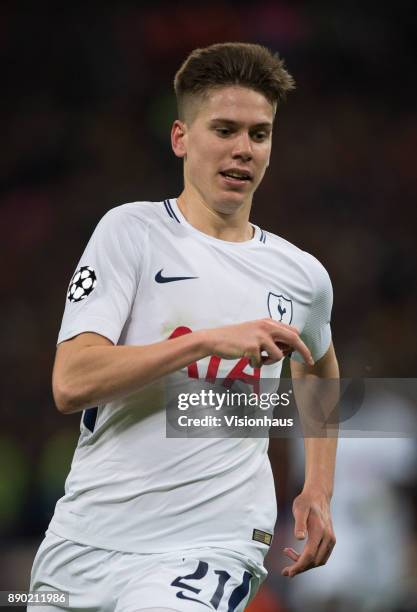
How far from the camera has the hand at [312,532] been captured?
3.15 m

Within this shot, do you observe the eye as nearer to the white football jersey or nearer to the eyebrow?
the eyebrow

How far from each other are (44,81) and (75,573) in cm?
847

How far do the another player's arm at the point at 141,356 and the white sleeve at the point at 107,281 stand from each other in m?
0.05

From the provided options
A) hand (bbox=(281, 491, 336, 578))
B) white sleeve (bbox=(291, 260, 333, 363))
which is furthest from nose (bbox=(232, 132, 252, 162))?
hand (bbox=(281, 491, 336, 578))

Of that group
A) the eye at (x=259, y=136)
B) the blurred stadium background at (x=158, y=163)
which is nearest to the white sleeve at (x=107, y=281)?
the eye at (x=259, y=136)

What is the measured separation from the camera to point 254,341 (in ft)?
8.45

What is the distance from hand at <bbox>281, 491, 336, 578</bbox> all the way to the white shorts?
14 cm

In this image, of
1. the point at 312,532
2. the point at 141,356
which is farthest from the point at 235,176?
the point at 312,532

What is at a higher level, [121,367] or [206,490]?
[121,367]

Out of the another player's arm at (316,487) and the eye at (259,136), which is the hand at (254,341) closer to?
the another player's arm at (316,487)

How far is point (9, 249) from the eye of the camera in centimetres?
955

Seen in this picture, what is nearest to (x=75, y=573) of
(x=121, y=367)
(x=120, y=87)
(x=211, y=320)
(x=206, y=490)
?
(x=206, y=490)

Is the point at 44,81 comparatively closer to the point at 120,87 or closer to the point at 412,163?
the point at 120,87

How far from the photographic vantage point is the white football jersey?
9.75 ft
